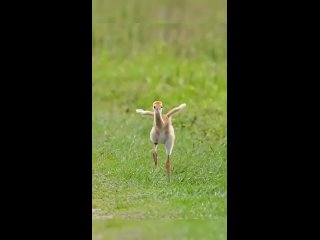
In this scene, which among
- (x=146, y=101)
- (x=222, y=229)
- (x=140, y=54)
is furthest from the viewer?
(x=140, y=54)

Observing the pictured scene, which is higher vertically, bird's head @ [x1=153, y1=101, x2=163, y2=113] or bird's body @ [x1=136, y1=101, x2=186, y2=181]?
bird's head @ [x1=153, y1=101, x2=163, y2=113]

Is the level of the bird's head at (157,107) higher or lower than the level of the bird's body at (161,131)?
higher

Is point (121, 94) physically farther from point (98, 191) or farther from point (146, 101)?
point (98, 191)

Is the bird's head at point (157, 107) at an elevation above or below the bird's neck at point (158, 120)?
above

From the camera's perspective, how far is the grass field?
11.5ft

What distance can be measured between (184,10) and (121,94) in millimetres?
435

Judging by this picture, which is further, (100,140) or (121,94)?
(121,94)

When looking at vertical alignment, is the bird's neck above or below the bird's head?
below

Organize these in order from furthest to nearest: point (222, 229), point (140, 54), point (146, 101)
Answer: point (140, 54) → point (146, 101) → point (222, 229)

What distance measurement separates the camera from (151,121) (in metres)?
3.59

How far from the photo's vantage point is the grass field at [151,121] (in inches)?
138
